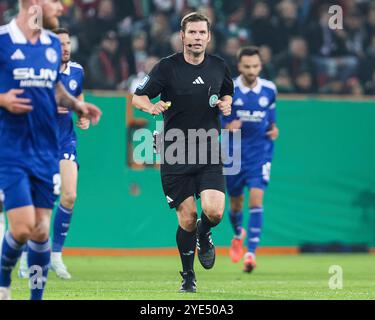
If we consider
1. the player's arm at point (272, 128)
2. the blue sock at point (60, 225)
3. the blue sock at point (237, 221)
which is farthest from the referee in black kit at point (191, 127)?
the blue sock at point (237, 221)

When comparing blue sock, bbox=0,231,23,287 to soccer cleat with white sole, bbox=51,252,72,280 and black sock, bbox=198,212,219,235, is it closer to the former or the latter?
black sock, bbox=198,212,219,235

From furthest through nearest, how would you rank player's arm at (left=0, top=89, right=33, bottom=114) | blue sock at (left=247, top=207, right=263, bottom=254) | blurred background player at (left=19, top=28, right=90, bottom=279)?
blue sock at (left=247, top=207, right=263, bottom=254) → blurred background player at (left=19, top=28, right=90, bottom=279) → player's arm at (left=0, top=89, right=33, bottom=114)

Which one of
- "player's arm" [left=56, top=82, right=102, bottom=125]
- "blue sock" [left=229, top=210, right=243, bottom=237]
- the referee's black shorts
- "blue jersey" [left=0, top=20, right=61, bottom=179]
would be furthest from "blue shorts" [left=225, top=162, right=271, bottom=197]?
→ "blue jersey" [left=0, top=20, right=61, bottom=179]

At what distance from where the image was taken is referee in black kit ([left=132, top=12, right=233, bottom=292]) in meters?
10.8

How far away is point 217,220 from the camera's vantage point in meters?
10.8

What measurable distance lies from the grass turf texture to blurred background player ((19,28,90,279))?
0.34m

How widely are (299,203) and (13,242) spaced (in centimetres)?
1121

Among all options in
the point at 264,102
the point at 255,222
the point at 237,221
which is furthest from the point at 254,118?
the point at 237,221

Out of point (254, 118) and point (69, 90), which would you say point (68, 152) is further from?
point (254, 118)

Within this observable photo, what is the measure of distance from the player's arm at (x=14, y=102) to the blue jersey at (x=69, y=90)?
468cm

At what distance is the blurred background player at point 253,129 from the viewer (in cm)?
1501

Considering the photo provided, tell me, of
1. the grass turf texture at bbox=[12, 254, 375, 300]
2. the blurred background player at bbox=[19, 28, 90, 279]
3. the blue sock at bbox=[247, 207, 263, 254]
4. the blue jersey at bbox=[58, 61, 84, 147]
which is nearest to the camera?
the grass turf texture at bbox=[12, 254, 375, 300]

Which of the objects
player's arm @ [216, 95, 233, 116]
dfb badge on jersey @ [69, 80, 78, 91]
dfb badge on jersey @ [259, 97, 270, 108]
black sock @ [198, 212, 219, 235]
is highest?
dfb badge on jersey @ [69, 80, 78, 91]

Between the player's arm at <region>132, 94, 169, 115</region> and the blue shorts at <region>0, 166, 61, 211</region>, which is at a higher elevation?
the player's arm at <region>132, 94, 169, 115</region>
